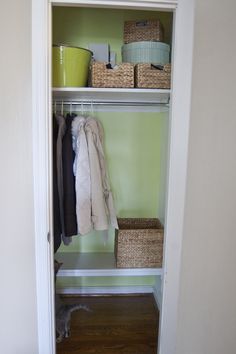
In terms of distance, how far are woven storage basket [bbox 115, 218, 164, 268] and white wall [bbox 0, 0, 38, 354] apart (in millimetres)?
886

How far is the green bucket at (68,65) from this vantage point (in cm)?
172

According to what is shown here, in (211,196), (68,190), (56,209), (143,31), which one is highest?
(143,31)

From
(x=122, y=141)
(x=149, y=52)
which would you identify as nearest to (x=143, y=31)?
(x=149, y=52)

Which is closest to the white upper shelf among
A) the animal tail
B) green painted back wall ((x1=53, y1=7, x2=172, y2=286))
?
green painted back wall ((x1=53, y1=7, x2=172, y2=286))

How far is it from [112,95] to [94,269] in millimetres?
1203

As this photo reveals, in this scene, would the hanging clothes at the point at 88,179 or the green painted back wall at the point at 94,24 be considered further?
the green painted back wall at the point at 94,24

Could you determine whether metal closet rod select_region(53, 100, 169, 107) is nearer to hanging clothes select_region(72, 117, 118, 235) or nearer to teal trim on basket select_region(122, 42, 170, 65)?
hanging clothes select_region(72, 117, 118, 235)

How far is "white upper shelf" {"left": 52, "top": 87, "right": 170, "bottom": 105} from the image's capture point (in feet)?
5.89

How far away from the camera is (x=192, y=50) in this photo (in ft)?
4.07

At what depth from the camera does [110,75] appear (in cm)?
182

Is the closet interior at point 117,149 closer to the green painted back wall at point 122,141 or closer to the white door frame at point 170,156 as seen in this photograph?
the green painted back wall at point 122,141

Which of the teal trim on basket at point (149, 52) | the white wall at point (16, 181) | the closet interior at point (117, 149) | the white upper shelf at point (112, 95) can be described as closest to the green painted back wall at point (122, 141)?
the closet interior at point (117, 149)

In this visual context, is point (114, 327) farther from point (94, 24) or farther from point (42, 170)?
point (94, 24)

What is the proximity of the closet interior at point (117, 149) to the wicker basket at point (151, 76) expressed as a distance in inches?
6.3
